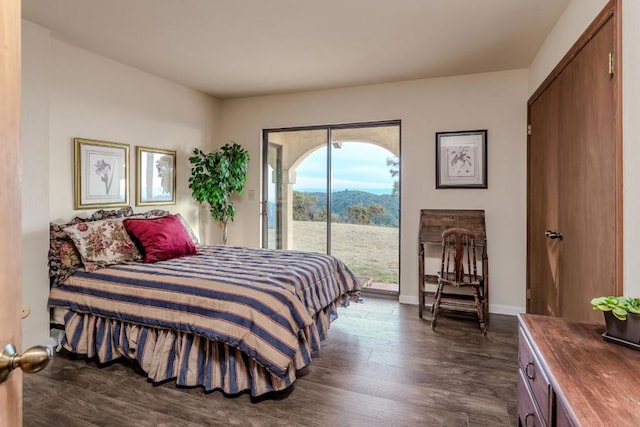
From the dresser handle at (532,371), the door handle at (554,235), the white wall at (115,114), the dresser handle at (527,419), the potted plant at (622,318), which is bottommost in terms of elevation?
the dresser handle at (527,419)

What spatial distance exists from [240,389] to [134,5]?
2621 mm

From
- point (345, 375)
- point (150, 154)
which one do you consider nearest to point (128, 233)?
point (150, 154)

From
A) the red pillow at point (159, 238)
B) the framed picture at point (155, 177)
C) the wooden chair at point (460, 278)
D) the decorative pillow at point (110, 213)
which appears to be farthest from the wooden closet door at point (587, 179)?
the framed picture at point (155, 177)

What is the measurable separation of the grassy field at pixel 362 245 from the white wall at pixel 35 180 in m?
2.78

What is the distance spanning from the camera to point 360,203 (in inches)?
178

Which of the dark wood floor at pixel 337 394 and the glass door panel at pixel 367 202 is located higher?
the glass door panel at pixel 367 202

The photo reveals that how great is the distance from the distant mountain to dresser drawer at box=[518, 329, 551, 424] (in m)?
2.84

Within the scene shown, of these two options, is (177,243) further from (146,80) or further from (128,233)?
(146,80)

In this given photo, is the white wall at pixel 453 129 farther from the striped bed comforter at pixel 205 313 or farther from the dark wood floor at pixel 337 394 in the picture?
the striped bed comforter at pixel 205 313

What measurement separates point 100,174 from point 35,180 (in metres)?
0.69

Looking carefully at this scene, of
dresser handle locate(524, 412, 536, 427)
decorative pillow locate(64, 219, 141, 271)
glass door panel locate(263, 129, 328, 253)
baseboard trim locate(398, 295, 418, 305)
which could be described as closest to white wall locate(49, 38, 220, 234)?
decorative pillow locate(64, 219, 141, 271)

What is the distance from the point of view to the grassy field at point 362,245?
4395mm

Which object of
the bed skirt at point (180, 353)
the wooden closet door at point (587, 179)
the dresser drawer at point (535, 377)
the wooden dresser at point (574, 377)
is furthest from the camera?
the bed skirt at point (180, 353)

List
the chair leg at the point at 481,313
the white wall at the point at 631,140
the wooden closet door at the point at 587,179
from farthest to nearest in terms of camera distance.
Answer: the chair leg at the point at 481,313 < the wooden closet door at the point at 587,179 < the white wall at the point at 631,140
